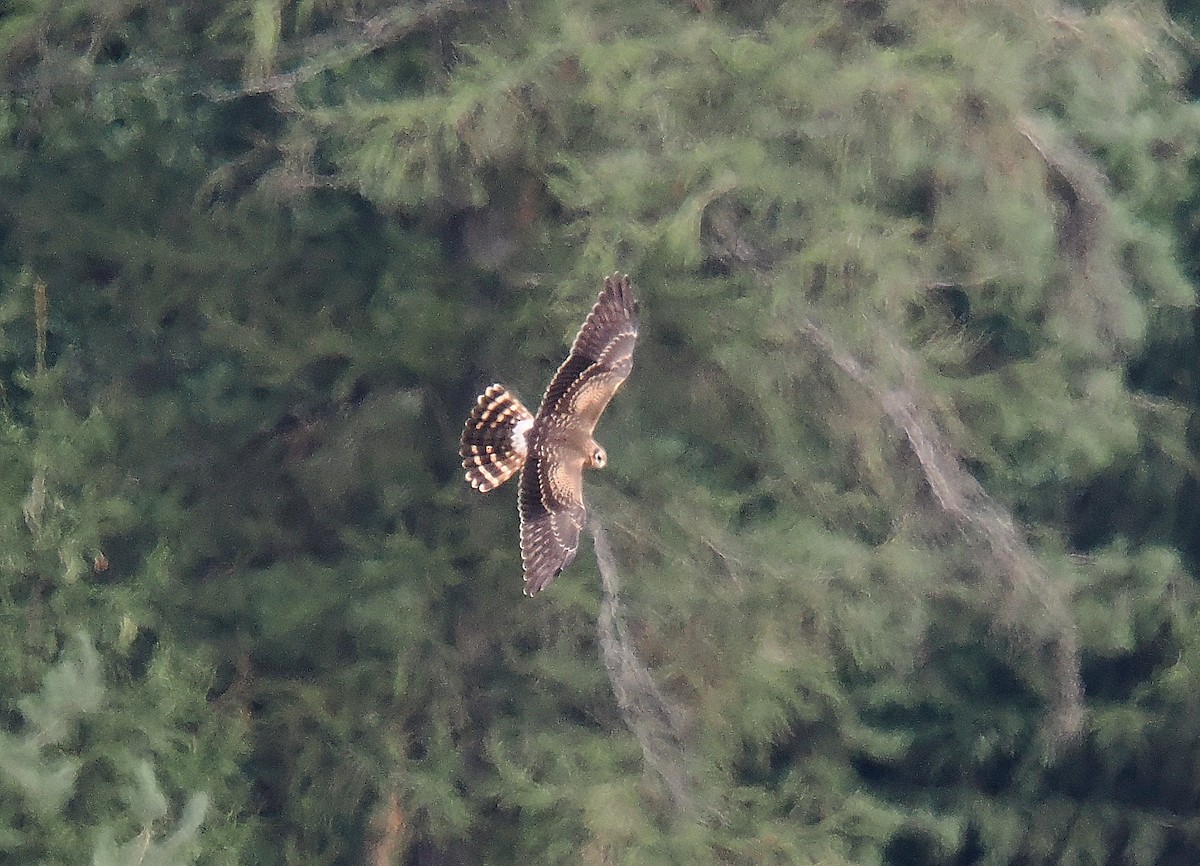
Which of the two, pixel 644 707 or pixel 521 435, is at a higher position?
pixel 521 435

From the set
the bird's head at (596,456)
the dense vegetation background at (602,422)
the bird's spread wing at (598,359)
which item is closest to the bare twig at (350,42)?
the dense vegetation background at (602,422)

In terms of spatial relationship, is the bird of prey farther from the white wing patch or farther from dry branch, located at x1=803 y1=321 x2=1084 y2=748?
dry branch, located at x1=803 y1=321 x2=1084 y2=748

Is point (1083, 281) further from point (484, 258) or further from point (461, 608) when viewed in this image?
point (461, 608)

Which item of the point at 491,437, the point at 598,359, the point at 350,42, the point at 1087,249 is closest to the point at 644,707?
the point at 491,437

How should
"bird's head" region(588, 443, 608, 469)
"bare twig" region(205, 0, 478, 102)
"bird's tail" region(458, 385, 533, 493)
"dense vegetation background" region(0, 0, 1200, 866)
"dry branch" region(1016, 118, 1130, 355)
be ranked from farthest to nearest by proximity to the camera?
"dry branch" region(1016, 118, 1130, 355)
"bare twig" region(205, 0, 478, 102)
"dense vegetation background" region(0, 0, 1200, 866)
"bird's tail" region(458, 385, 533, 493)
"bird's head" region(588, 443, 608, 469)

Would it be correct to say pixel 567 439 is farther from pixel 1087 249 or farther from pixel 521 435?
pixel 1087 249

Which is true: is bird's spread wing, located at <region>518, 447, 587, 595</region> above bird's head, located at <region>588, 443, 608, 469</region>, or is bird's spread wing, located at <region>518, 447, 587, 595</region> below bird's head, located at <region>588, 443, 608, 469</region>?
below

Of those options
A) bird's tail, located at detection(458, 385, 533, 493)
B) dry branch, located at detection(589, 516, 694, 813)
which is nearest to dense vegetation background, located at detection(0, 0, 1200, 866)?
dry branch, located at detection(589, 516, 694, 813)

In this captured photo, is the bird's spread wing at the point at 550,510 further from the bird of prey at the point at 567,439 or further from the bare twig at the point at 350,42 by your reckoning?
the bare twig at the point at 350,42
